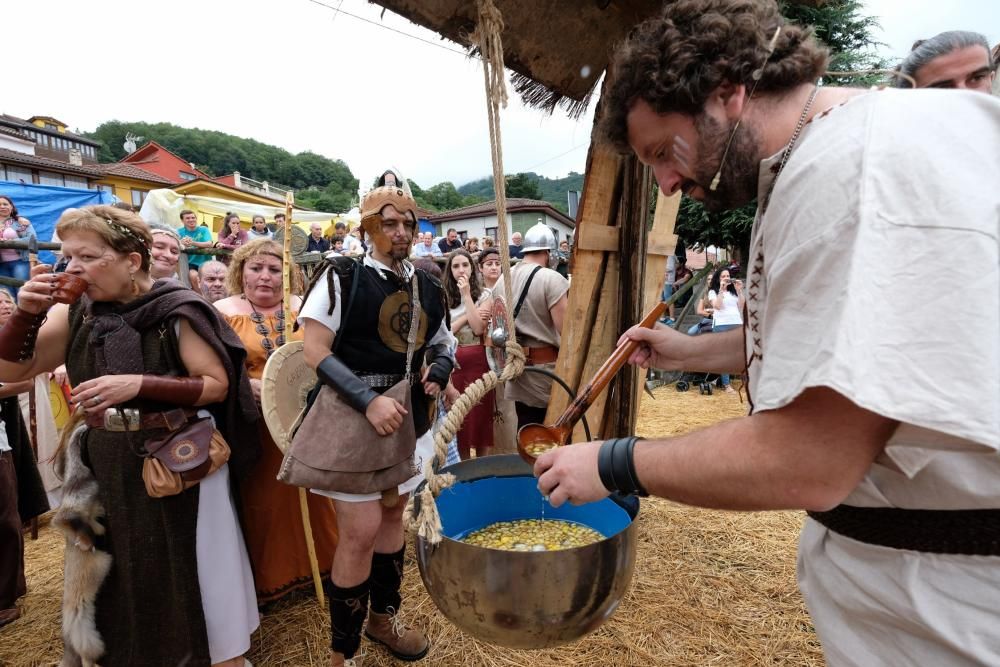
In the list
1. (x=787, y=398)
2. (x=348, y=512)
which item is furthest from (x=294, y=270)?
(x=787, y=398)

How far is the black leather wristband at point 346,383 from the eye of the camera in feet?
7.33

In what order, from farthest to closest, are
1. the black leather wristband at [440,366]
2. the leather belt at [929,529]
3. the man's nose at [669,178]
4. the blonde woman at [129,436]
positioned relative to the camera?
1. the black leather wristband at [440,366]
2. the blonde woman at [129,436]
3. the man's nose at [669,178]
4. the leather belt at [929,529]

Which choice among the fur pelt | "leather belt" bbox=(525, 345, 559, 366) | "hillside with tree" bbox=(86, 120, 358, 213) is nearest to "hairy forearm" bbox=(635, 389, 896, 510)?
the fur pelt

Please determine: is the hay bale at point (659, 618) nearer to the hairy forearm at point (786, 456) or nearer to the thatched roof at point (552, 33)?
the hairy forearm at point (786, 456)

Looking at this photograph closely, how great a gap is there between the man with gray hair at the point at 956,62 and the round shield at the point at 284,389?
3.04 m

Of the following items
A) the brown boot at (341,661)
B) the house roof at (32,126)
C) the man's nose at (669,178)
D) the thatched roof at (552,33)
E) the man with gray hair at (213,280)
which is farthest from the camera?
the house roof at (32,126)

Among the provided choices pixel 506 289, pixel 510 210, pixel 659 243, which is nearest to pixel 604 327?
pixel 659 243

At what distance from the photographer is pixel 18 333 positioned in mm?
2107

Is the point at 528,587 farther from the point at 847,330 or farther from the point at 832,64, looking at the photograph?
the point at 832,64

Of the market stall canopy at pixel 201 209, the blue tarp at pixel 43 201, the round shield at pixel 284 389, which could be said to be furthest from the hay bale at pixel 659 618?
the blue tarp at pixel 43 201

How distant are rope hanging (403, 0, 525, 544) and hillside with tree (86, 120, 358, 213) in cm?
6796

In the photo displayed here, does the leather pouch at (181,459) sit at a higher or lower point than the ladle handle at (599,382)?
lower

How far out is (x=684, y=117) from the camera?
1.13m

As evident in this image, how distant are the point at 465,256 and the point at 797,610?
4.06 meters
